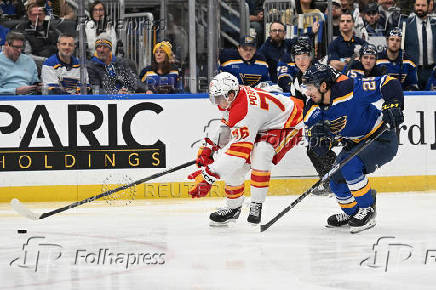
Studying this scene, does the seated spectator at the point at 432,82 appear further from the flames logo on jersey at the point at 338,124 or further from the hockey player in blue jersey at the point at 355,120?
the flames logo on jersey at the point at 338,124

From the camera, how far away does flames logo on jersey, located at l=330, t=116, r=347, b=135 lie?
231 inches

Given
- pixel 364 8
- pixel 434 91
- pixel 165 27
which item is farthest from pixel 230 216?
pixel 364 8

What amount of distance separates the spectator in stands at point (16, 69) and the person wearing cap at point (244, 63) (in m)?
1.76

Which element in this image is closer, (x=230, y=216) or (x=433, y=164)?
(x=230, y=216)

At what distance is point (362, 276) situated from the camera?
4316 mm

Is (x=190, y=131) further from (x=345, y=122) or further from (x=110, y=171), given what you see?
(x=345, y=122)

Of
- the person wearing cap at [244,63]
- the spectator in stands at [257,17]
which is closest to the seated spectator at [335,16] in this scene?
the spectator in stands at [257,17]

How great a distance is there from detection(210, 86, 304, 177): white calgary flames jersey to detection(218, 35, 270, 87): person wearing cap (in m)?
2.07

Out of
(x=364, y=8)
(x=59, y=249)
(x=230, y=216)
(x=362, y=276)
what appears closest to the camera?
(x=362, y=276)

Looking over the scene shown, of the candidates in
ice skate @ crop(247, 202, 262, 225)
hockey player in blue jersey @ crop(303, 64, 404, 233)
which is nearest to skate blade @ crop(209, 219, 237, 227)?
ice skate @ crop(247, 202, 262, 225)

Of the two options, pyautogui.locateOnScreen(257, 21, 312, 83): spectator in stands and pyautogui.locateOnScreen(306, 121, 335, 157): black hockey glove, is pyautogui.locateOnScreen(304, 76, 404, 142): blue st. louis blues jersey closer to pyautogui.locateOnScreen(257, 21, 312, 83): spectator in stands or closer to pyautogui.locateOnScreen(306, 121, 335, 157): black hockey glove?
pyautogui.locateOnScreen(306, 121, 335, 157): black hockey glove

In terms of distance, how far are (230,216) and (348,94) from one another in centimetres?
126

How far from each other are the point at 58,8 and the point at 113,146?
1368mm

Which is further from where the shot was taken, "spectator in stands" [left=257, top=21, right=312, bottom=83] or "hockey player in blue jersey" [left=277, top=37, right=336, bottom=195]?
"spectator in stands" [left=257, top=21, right=312, bottom=83]
